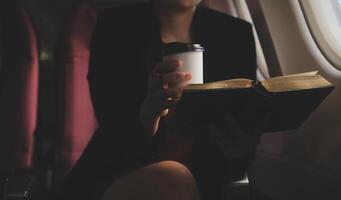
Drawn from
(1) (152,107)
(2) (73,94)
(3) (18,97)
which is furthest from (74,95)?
(1) (152,107)

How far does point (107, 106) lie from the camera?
3.10ft

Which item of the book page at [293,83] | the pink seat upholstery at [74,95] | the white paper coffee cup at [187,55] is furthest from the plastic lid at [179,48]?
the pink seat upholstery at [74,95]

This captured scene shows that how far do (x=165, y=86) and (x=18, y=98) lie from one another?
53 centimetres

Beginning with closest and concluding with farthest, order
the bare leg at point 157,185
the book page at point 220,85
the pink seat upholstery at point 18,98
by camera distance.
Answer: the book page at point 220,85 → the bare leg at point 157,185 → the pink seat upholstery at point 18,98

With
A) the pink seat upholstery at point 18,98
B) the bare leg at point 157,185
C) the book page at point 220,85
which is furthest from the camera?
the pink seat upholstery at point 18,98

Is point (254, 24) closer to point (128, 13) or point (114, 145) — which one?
point (128, 13)

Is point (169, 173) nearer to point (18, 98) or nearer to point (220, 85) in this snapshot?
point (220, 85)

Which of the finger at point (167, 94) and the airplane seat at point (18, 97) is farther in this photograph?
the airplane seat at point (18, 97)

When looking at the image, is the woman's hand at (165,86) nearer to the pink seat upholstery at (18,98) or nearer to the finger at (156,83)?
A: the finger at (156,83)

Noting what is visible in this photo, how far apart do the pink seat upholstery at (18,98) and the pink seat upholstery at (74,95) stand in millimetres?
67

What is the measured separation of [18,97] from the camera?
3.51 feet

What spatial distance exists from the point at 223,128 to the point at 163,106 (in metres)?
0.14

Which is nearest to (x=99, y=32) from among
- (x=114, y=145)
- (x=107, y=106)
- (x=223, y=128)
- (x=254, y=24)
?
(x=107, y=106)

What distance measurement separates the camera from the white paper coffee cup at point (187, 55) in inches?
26.0
